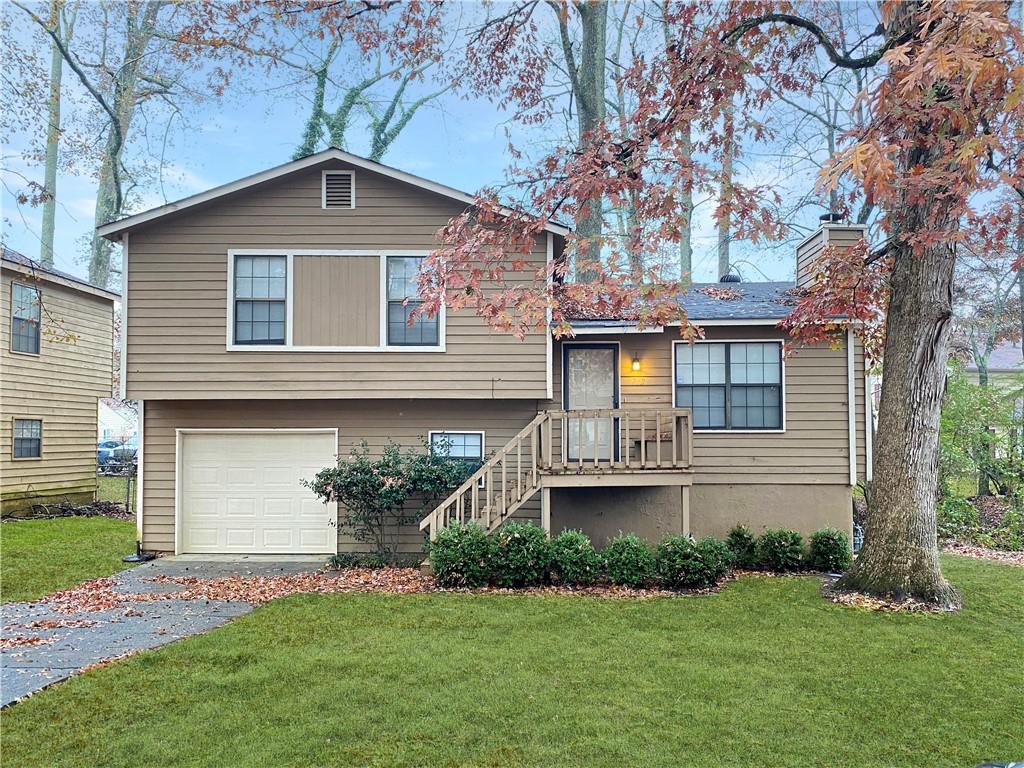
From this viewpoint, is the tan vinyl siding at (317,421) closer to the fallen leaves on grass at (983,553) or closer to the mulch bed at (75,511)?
the mulch bed at (75,511)

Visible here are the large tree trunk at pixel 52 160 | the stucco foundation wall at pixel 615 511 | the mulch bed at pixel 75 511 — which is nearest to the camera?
the stucco foundation wall at pixel 615 511

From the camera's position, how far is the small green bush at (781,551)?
10.2 meters

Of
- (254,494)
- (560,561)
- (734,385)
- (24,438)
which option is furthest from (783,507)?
(24,438)

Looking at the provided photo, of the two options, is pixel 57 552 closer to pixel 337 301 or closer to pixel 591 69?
pixel 337 301

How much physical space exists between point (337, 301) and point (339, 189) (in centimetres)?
174

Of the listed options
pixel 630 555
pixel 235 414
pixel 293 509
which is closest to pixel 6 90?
pixel 235 414

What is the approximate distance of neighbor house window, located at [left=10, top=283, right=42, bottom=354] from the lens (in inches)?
574

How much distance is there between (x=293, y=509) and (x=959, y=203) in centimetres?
993

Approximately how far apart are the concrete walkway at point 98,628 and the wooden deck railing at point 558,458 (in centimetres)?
295

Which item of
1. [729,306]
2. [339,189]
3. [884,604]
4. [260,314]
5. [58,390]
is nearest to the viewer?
[884,604]

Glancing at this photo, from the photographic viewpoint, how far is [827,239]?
11641 millimetres

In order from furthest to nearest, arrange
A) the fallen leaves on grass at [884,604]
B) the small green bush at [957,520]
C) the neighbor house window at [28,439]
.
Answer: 1. the neighbor house window at [28,439]
2. the small green bush at [957,520]
3. the fallen leaves on grass at [884,604]

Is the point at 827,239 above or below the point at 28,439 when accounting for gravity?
above

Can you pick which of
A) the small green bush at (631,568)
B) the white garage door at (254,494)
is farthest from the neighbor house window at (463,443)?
the small green bush at (631,568)
